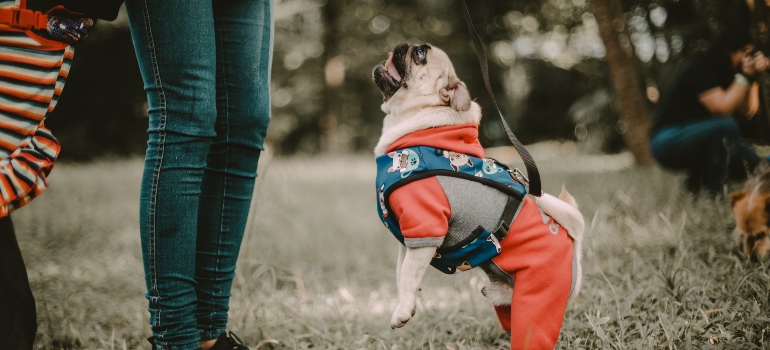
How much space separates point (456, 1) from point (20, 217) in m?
12.7

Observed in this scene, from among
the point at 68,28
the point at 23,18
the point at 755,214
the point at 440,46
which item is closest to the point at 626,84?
the point at 755,214

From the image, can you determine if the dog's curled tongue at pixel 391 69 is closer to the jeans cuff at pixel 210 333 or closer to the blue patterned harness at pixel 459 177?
the blue patterned harness at pixel 459 177

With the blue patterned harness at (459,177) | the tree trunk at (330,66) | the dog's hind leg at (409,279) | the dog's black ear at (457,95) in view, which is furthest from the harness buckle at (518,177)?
the tree trunk at (330,66)

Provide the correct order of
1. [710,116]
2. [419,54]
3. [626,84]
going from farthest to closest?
1. [626,84]
2. [710,116]
3. [419,54]

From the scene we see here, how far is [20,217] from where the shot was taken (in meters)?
4.48

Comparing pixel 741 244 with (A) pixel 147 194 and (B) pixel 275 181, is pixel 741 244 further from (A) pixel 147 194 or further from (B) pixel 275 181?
(B) pixel 275 181

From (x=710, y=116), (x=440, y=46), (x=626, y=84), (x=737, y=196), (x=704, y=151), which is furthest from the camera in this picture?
(x=440, y=46)

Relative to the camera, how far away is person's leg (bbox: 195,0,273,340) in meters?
1.85

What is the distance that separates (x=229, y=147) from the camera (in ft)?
6.18

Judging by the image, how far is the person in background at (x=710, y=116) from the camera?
11.4ft

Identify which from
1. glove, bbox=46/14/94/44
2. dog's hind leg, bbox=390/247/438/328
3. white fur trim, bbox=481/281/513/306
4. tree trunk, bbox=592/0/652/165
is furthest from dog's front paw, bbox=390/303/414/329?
tree trunk, bbox=592/0/652/165

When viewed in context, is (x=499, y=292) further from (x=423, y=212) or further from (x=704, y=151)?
(x=704, y=151)

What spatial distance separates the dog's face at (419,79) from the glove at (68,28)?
1047 millimetres

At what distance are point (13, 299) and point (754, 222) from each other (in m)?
3.01
